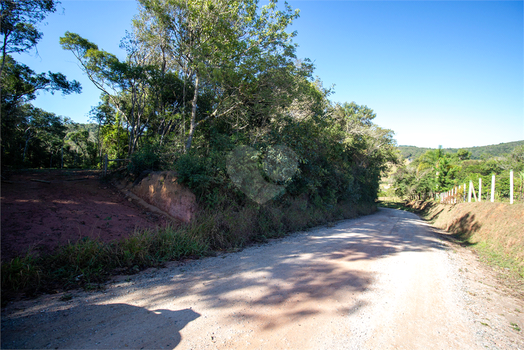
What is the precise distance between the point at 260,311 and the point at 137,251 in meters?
3.23

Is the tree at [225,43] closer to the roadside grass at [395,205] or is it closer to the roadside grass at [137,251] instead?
the roadside grass at [137,251]

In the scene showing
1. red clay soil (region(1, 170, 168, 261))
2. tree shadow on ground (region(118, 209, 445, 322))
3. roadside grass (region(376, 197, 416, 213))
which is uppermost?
red clay soil (region(1, 170, 168, 261))

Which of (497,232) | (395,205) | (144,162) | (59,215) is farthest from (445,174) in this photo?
(59,215)

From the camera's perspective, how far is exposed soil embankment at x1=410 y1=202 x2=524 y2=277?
6650mm

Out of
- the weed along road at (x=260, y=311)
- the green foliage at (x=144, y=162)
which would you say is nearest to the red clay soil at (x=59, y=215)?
the green foliage at (x=144, y=162)

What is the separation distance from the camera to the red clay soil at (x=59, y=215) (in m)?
5.04

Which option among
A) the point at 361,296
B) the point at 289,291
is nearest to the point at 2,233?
the point at 289,291

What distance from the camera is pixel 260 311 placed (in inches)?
127

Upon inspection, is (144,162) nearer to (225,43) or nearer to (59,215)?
(59,215)

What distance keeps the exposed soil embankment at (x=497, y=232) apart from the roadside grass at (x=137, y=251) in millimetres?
6163

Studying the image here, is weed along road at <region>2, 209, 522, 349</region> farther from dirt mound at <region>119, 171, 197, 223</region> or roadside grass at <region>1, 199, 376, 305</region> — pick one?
dirt mound at <region>119, 171, 197, 223</region>

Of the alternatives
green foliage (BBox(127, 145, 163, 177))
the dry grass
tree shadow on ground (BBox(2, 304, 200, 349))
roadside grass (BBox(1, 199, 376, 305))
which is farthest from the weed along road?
green foliage (BBox(127, 145, 163, 177))

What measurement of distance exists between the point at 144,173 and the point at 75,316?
6842 mm

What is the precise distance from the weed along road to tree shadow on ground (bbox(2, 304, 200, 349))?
0.03ft
